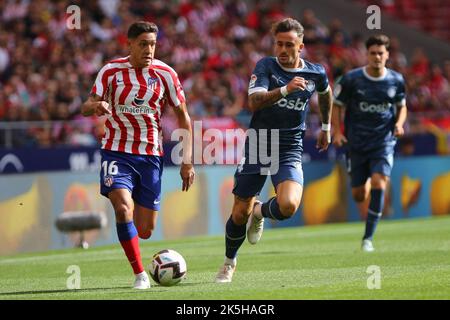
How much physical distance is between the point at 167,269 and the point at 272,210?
1.14 metres

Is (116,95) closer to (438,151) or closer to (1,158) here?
(1,158)

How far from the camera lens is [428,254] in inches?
522

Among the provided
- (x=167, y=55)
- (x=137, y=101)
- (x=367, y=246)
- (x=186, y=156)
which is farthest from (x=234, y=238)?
(x=167, y=55)

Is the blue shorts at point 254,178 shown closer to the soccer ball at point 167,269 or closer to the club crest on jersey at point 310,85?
the club crest on jersey at point 310,85

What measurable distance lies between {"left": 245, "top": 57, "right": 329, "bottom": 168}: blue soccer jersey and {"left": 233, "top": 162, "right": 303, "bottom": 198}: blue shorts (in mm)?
96

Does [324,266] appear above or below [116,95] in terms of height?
below

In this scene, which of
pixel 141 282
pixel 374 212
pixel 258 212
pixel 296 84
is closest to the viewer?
pixel 296 84

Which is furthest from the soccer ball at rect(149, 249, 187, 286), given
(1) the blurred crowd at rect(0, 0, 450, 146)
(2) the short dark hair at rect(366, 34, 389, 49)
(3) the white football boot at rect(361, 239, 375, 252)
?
(1) the blurred crowd at rect(0, 0, 450, 146)

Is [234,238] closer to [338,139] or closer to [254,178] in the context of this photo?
[254,178]

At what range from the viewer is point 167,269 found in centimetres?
1008

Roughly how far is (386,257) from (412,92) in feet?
46.7

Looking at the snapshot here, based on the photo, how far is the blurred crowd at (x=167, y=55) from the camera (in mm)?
19922
